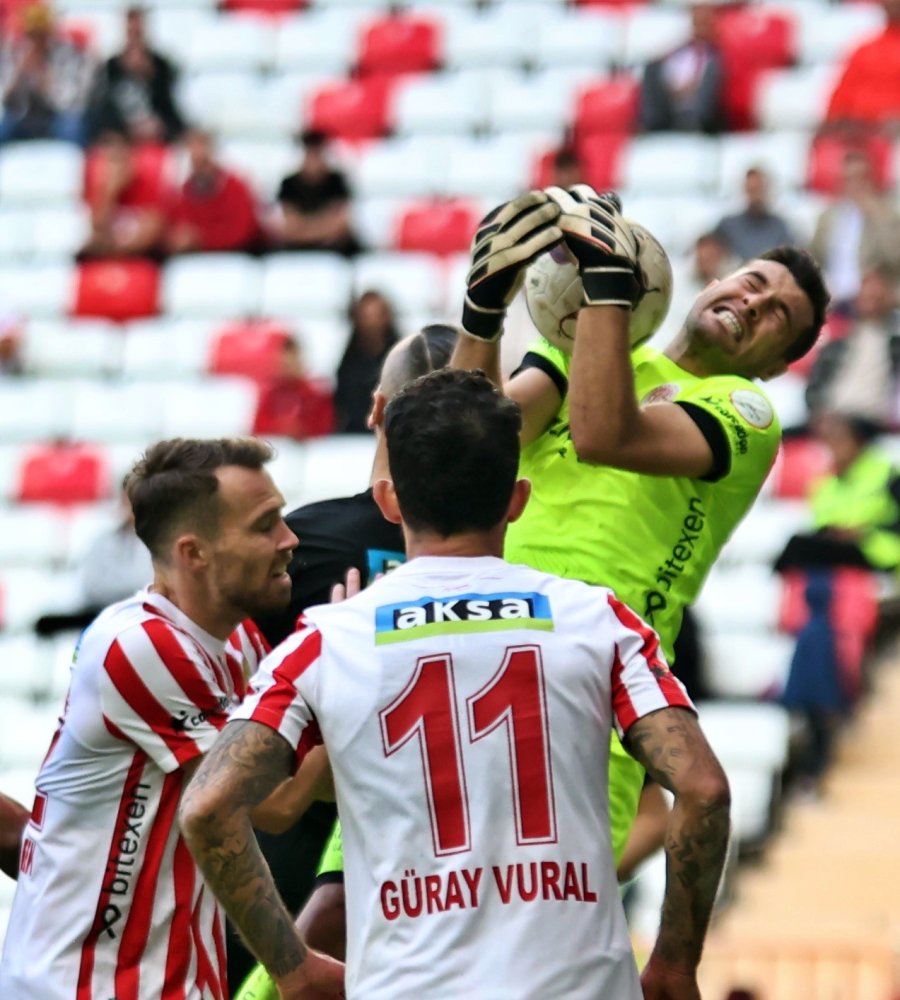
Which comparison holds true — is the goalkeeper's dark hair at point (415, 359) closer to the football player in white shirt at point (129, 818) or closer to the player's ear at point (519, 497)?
the football player in white shirt at point (129, 818)

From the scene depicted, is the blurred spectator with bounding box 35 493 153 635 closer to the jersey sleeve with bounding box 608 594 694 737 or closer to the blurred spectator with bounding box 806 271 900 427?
the blurred spectator with bounding box 806 271 900 427

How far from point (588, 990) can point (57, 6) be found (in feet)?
43.0

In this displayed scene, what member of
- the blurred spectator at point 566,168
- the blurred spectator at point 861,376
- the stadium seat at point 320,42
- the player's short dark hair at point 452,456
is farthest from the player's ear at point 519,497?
the stadium seat at point 320,42

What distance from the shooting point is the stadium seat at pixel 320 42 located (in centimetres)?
1469

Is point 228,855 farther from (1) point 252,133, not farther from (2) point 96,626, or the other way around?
(1) point 252,133

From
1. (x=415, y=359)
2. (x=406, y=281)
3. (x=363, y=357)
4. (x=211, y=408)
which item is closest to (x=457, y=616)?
(x=415, y=359)

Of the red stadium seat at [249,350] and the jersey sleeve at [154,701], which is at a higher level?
the jersey sleeve at [154,701]

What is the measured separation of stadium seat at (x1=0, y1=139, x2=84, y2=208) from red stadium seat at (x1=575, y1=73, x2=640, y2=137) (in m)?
3.24

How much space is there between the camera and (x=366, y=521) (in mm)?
5133

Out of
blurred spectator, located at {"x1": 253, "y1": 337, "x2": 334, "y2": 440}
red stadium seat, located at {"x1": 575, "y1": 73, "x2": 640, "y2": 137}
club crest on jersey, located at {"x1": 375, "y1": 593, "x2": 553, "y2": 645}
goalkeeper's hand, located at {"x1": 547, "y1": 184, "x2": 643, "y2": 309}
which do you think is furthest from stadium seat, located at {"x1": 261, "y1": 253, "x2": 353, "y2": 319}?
club crest on jersey, located at {"x1": 375, "y1": 593, "x2": 553, "y2": 645}

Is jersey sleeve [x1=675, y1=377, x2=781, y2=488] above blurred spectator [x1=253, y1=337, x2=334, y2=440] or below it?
above

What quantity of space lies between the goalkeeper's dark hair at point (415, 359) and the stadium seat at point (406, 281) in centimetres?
699

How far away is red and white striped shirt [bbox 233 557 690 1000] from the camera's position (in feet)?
11.4

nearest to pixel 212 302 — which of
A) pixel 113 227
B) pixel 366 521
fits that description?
pixel 113 227
